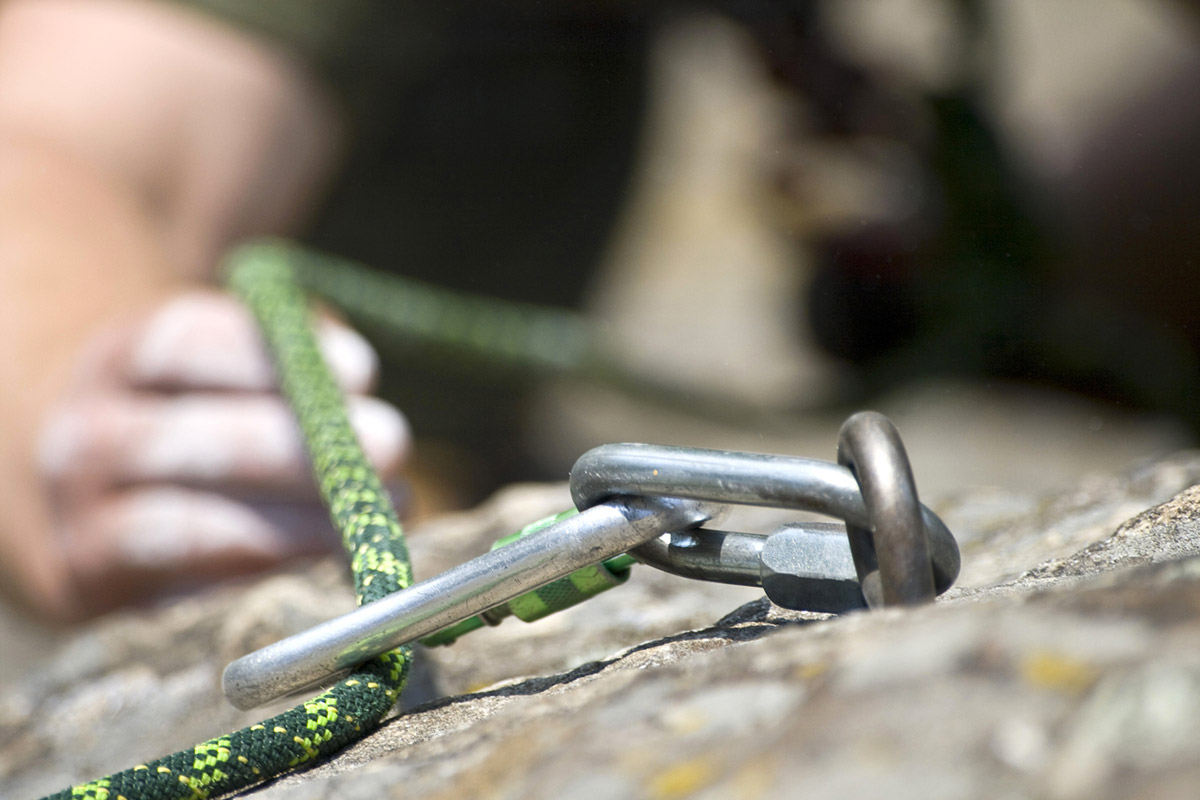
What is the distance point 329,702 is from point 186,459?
48 centimetres

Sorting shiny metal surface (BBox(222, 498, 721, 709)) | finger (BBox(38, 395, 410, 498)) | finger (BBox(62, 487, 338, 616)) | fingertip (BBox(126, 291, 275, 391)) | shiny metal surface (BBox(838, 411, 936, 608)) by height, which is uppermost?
fingertip (BBox(126, 291, 275, 391))

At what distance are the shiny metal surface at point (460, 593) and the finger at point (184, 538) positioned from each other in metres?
0.42

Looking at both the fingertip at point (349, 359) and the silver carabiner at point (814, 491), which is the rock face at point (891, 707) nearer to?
the silver carabiner at point (814, 491)

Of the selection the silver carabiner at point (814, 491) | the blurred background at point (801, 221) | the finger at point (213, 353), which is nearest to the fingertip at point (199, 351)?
the finger at point (213, 353)

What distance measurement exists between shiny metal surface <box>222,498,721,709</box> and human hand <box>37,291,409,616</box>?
387 millimetres

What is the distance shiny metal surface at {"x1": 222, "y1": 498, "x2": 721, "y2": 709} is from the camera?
11.2 inches

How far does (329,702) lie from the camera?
1.01 ft

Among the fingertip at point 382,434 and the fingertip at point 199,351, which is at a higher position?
the fingertip at point 199,351

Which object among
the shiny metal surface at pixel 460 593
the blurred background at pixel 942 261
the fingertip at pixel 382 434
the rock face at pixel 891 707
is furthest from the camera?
the blurred background at pixel 942 261

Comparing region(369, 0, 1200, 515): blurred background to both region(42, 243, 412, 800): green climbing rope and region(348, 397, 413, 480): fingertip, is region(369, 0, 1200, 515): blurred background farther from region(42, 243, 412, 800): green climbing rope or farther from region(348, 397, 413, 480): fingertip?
region(42, 243, 412, 800): green climbing rope

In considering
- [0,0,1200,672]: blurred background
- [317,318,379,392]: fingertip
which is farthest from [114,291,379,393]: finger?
[0,0,1200,672]: blurred background

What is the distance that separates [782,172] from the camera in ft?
4.06

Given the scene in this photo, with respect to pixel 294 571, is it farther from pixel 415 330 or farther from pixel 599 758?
pixel 599 758

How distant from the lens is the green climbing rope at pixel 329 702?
0.98ft
